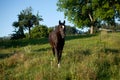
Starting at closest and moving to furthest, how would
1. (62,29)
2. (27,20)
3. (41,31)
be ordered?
(62,29) < (41,31) < (27,20)

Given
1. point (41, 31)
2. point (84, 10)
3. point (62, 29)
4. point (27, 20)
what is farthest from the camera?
point (27, 20)

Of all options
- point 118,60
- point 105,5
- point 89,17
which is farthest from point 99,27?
point 118,60

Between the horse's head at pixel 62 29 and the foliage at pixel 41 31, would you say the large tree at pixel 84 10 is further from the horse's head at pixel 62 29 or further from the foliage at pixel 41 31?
the horse's head at pixel 62 29

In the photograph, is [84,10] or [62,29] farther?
[84,10]

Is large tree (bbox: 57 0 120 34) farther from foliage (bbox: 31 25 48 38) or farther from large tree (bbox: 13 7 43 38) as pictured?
large tree (bbox: 13 7 43 38)

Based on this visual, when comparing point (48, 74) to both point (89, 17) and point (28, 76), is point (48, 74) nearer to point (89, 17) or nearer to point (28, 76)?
point (28, 76)

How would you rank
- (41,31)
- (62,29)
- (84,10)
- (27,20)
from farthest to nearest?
(27,20)
(41,31)
(84,10)
(62,29)

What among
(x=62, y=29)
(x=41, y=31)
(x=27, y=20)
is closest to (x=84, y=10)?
(x=41, y=31)

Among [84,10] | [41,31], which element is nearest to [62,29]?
[84,10]

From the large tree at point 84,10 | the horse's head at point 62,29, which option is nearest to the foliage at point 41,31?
the large tree at point 84,10

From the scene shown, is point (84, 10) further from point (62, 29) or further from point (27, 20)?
point (62, 29)

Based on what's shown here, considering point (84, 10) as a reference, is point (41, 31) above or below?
below

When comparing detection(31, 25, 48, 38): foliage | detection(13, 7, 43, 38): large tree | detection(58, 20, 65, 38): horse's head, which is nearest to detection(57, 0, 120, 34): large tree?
detection(31, 25, 48, 38): foliage

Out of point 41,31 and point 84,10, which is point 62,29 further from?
point 41,31
